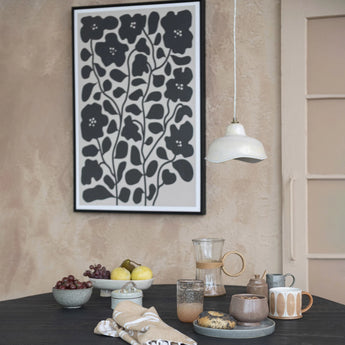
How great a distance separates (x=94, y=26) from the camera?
3.74 metres

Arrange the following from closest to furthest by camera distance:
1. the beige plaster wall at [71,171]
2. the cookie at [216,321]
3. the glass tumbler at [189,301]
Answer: the cookie at [216,321]
the glass tumbler at [189,301]
the beige plaster wall at [71,171]

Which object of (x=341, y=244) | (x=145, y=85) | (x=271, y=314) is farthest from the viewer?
(x=145, y=85)

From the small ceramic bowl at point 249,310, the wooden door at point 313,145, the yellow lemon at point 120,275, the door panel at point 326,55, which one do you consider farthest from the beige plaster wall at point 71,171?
the small ceramic bowl at point 249,310

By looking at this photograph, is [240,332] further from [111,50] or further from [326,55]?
[111,50]

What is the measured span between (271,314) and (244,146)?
2.10 ft

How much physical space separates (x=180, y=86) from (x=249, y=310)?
5.96 ft

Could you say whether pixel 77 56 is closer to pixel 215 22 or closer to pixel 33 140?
pixel 33 140

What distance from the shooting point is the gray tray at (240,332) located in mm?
2029

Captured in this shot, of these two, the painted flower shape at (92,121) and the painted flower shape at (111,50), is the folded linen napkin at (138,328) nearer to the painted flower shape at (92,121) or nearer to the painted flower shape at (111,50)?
the painted flower shape at (92,121)

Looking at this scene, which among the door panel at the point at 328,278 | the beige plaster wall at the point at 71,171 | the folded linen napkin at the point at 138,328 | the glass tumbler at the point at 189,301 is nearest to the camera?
the folded linen napkin at the point at 138,328

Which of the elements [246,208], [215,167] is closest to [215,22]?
[215,167]

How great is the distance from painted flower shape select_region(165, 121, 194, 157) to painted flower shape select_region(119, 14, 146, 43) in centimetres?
60

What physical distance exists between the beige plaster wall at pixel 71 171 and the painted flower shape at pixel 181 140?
0.39 feet

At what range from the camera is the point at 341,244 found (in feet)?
11.2
